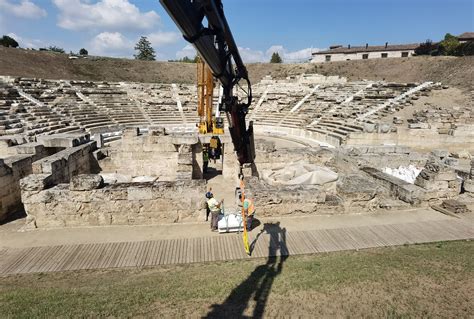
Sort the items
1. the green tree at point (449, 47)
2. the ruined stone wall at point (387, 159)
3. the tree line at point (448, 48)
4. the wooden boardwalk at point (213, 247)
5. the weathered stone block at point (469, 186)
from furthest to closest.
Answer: the green tree at point (449, 47) → the tree line at point (448, 48) → the ruined stone wall at point (387, 159) → the weathered stone block at point (469, 186) → the wooden boardwalk at point (213, 247)

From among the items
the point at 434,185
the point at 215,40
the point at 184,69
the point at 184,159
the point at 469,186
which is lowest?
the point at 469,186

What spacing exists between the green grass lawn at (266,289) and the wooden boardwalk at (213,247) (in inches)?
12.4

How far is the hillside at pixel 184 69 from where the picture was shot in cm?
3166

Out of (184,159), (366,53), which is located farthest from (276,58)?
(184,159)

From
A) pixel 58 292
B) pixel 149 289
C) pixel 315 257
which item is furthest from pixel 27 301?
pixel 315 257

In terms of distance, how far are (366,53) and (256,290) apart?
56967mm

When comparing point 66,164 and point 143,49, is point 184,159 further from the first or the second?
point 143,49

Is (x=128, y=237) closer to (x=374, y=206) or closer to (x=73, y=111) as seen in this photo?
(x=374, y=206)

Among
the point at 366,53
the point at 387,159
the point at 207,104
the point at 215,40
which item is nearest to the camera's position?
the point at 215,40

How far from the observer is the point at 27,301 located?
4488mm

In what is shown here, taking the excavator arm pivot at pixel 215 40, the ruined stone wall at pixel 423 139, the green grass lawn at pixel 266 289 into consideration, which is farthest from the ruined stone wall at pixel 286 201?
the ruined stone wall at pixel 423 139

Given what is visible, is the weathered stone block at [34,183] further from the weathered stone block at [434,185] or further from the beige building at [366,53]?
the beige building at [366,53]

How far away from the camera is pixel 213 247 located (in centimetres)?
653

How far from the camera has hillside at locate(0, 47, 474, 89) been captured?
31656mm
